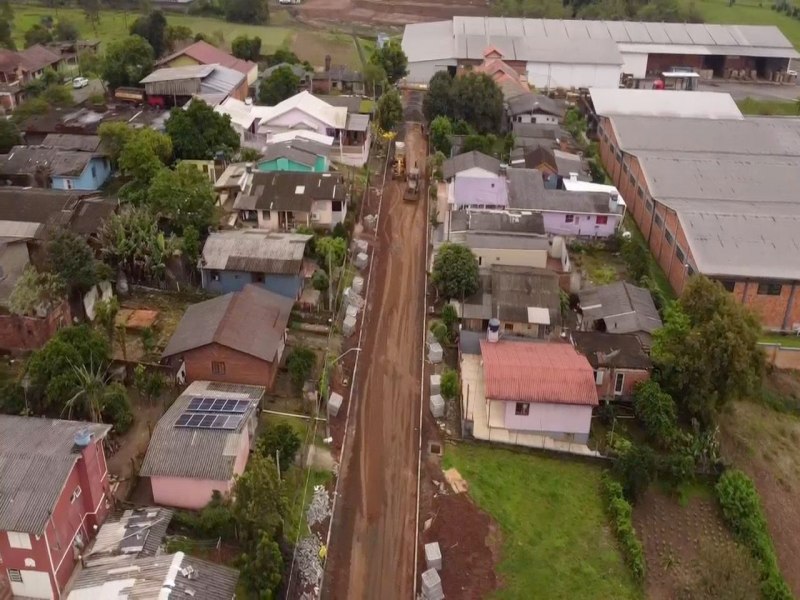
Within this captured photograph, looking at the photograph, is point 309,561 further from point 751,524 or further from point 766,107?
point 766,107

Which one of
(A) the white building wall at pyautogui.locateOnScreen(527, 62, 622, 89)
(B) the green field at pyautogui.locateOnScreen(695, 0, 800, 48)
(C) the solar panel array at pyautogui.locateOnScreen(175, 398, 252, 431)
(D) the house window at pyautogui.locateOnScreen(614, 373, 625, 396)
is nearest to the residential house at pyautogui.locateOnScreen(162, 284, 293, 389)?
(C) the solar panel array at pyautogui.locateOnScreen(175, 398, 252, 431)

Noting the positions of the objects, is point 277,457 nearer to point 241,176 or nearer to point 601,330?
point 601,330

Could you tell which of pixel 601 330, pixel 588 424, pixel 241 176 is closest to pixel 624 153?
pixel 601 330

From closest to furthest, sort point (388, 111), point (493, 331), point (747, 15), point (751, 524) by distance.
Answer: point (751, 524)
point (493, 331)
point (388, 111)
point (747, 15)

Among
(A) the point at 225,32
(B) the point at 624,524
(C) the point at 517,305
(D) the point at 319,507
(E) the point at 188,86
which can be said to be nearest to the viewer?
(D) the point at 319,507

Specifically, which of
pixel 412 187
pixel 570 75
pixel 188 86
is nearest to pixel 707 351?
pixel 412 187

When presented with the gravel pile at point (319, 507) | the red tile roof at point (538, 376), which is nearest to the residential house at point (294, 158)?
the red tile roof at point (538, 376)

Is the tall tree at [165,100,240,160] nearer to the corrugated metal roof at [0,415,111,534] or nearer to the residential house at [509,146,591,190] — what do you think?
the residential house at [509,146,591,190]
